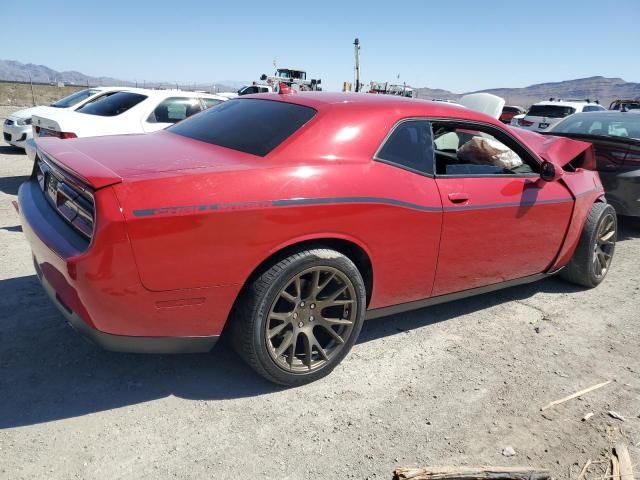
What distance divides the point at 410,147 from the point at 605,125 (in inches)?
178

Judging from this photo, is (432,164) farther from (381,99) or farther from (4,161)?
(4,161)

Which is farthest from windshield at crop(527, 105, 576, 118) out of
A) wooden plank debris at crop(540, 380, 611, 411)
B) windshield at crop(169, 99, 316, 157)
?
windshield at crop(169, 99, 316, 157)

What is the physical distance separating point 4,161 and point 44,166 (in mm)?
7647

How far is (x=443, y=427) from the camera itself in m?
2.57

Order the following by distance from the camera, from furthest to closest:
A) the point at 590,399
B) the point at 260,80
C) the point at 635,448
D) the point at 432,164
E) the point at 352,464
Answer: the point at 260,80, the point at 432,164, the point at 590,399, the point at 635,448, the point at 352,464

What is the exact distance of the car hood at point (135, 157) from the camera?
2310 millimetres

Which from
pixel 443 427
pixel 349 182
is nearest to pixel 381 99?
pixel 349 182

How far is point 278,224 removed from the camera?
8.11ft

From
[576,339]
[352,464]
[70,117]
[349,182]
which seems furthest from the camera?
[70,117]

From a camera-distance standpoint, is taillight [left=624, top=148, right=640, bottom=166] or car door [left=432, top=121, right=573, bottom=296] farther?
taillight [left=624, top=148, right=640, bottom=166]

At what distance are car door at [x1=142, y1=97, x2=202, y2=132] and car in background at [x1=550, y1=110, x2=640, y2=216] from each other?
526 centimetres

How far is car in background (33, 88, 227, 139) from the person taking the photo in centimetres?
660

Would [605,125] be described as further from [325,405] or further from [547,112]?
[547,112]

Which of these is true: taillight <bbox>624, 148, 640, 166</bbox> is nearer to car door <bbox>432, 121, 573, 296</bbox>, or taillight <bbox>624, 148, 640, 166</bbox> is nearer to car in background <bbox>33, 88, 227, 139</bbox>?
car door <bbox>432, 121, 573, 296</bbox>
